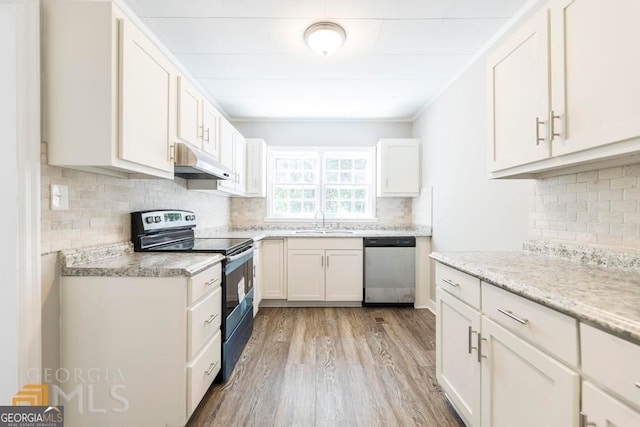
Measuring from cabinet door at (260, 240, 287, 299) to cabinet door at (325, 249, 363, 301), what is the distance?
0.54 meters

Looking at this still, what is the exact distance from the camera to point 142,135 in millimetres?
1586

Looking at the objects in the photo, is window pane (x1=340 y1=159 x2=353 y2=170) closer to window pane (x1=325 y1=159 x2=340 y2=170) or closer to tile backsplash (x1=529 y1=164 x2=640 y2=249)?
window pane (x1=325 y1=159 x2=340 y2=170)

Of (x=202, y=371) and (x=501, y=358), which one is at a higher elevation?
(x=501, y=358)

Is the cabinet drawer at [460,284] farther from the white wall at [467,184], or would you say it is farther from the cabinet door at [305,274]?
the cabinet door at [305,274]

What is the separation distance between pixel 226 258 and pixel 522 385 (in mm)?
1671

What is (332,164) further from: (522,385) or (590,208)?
(522,385)

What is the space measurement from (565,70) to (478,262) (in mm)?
911

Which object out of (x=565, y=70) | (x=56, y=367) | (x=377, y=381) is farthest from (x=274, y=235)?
(x=565, y=70)

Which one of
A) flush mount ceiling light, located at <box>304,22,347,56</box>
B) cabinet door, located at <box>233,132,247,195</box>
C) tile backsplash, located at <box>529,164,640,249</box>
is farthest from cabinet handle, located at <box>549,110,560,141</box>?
cabinet door, located at <box>233,132,247,195</box>

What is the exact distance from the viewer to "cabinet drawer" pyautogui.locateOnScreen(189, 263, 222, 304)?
1.53 metres

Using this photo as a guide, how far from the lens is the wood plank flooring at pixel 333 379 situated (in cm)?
168

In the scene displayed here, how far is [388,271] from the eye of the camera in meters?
3.59

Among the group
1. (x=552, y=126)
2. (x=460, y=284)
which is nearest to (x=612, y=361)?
(x=460, y=284)

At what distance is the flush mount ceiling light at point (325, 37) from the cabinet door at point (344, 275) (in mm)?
2154
